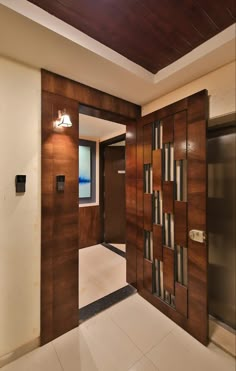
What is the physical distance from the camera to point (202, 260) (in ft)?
4.63

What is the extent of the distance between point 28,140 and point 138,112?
134 centimetres

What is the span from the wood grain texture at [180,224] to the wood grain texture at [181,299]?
0.41 meters

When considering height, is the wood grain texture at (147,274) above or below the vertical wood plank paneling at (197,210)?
below

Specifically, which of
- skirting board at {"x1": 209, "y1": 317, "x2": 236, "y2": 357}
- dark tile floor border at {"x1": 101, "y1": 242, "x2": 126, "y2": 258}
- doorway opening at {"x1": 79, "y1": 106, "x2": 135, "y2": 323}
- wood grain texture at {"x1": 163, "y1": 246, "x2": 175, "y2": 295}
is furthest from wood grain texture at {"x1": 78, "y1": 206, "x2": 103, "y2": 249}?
skirting board at {"x1": 209, "y1": 317, "x2": 236, "y2": 357}

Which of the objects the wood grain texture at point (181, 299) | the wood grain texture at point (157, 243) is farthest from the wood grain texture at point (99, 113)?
the wood grain texture at point (181, 299)

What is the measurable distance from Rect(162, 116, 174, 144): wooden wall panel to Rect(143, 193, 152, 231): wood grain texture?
626mm

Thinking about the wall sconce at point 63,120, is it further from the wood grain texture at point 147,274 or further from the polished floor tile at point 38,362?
the polished floor tile at point 38,362

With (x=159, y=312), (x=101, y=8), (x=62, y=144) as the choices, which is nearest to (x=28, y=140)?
(x=62, y=144)

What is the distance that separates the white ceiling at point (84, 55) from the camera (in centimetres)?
100

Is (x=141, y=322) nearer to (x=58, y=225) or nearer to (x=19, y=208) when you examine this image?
(x=58, y=225)

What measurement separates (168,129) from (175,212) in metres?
0.82

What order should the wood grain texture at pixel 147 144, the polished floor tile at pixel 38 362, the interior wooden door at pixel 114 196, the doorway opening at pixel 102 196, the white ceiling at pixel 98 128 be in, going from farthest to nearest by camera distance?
the interior wooden door at pixel 114 196, the doorway opening at pixel 102 196, the white ceiling at pixel 98 128, the wood grain texture at pixel 147 144, the polished floor tile at pixel 38 362

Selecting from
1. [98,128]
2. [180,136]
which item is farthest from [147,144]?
[98,128]

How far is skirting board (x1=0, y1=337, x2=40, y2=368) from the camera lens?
1.25 metres
